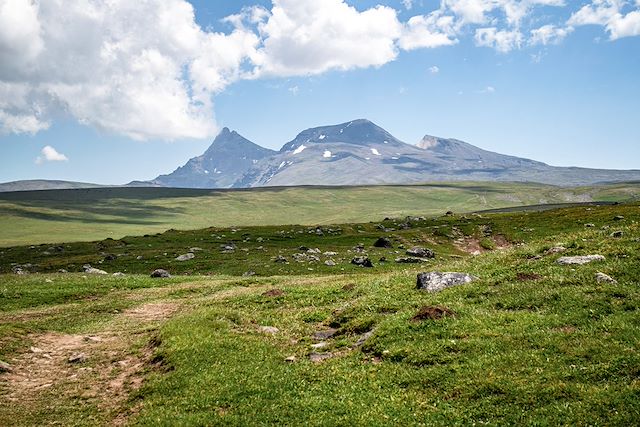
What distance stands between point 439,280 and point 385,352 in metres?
11.3

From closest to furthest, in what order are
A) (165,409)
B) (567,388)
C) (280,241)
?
1. (567,388)
2. (165,409)
3. (280,241)

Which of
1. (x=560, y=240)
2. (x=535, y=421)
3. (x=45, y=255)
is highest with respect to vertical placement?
(x=560, y=240)

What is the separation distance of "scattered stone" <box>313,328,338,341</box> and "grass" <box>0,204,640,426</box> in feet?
1.28

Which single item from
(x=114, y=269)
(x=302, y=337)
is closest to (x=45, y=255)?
(x=114, y=269)

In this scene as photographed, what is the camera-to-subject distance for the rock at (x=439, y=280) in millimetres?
30078

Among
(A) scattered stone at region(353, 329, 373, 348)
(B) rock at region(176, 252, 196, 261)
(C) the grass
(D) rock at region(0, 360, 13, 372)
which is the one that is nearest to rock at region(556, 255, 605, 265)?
(C) the grass

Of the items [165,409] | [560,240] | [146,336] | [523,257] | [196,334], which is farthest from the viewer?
[560,240]

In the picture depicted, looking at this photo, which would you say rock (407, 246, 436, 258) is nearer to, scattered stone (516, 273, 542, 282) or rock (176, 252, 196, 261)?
rock (176, 252, 196, 261)

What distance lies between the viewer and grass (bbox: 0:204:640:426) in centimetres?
1569

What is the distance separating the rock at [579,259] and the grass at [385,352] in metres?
0.55

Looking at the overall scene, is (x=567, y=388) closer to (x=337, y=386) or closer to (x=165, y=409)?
(x=337, y=386)

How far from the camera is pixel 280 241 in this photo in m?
105

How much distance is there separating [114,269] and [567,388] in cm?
7633

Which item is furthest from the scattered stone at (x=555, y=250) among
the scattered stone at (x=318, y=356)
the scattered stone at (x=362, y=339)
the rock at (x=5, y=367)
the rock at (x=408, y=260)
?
the rock at (x=408, y=260)
